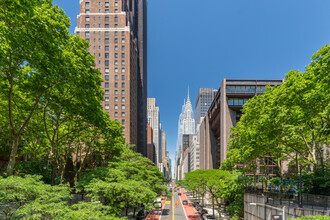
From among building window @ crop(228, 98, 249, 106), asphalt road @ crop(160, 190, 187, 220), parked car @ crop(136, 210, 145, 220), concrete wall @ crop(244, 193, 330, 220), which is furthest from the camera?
building window @ crop(228, 98, 249, 106)

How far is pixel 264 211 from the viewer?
2077 cm

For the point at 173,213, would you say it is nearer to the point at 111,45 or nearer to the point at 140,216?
the point at 140,216

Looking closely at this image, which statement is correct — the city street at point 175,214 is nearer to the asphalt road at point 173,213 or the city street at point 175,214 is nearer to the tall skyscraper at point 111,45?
the asphalt road at point 173,213

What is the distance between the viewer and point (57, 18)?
14.8 metres

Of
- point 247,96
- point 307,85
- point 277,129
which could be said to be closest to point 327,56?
point 307,85

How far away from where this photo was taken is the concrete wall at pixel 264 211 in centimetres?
1549

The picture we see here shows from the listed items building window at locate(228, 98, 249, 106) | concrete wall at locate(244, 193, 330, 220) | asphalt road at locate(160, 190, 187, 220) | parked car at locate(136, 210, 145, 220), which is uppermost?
building window at locate(228, 98, 249, 106)

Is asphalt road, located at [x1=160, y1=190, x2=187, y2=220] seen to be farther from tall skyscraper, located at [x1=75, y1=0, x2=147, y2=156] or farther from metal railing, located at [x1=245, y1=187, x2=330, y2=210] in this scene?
tall skyscraper, located at [x1=75, y1=0, x2=147, y2=156]

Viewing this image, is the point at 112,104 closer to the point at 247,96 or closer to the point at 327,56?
the point at 247,96

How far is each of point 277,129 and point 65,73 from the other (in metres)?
19.1

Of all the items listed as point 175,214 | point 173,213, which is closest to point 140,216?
point 175,214

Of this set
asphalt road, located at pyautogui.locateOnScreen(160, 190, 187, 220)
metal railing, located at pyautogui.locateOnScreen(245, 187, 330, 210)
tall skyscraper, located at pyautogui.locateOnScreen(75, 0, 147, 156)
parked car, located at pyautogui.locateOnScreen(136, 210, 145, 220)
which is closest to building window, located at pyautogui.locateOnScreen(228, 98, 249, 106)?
asphalt road, located at pyautogui.locateOnScreen(160, 190, 187, 220)

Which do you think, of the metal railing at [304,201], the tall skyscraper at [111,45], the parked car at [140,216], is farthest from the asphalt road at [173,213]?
the tall skyscraper at [111,45]

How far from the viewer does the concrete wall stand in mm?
15486
